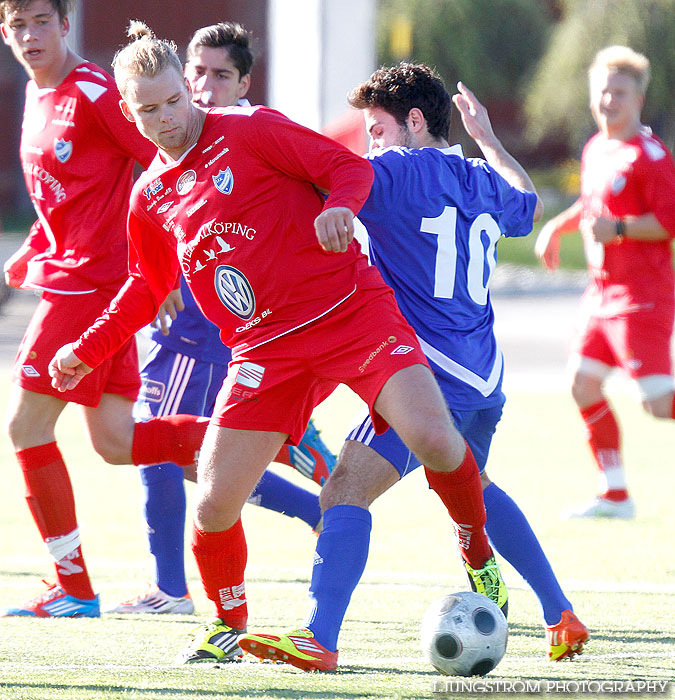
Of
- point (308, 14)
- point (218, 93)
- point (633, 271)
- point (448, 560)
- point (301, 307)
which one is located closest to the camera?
point (301, 307)

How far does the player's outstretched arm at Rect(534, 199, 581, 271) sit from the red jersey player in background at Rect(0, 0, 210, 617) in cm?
271

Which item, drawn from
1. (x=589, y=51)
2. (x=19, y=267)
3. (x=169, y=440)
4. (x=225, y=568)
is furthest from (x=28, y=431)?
(x=589, y=51)

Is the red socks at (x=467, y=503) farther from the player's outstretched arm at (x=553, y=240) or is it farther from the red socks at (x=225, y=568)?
the player's outstretched arm at (x=553, y=240)

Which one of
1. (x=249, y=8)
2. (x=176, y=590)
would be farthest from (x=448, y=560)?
(x=249, y=8)

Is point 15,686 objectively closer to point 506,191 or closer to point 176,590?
point 176,590

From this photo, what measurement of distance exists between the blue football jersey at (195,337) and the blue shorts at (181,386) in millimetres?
27

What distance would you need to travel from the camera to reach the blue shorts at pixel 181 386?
17.8 ft

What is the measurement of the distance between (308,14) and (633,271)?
6465 millimetres

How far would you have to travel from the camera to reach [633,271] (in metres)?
7.43

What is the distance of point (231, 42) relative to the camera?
5.46m

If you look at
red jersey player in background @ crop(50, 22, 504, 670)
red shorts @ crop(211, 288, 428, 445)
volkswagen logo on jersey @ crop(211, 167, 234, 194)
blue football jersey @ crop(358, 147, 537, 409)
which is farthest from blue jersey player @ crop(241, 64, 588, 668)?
volkswagen logo on jersey @ crop(211, 167, 234, 194)

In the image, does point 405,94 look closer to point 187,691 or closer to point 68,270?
point 68,270

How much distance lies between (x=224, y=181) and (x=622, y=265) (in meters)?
4.03

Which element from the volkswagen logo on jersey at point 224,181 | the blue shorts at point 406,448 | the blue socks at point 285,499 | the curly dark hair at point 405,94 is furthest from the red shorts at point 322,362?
the blue socks at point 285,499
